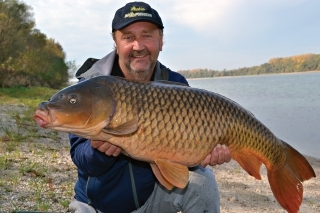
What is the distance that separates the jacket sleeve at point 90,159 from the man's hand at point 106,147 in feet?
0.26

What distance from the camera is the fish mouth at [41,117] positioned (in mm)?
1688

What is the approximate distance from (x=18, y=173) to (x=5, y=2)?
24.1 m

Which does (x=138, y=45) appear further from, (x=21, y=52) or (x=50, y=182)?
(x=21, y=52)

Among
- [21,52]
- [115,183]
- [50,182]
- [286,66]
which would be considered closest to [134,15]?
[115,183]

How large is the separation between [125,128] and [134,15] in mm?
1030

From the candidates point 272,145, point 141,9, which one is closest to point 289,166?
point 272,145

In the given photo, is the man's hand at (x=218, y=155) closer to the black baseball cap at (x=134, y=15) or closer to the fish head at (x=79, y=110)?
the fish head at (x=79, y=110)

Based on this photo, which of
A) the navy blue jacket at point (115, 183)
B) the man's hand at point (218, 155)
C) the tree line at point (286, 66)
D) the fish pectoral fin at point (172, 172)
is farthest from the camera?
the tree line at point (286, 66)

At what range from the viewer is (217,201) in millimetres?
2391

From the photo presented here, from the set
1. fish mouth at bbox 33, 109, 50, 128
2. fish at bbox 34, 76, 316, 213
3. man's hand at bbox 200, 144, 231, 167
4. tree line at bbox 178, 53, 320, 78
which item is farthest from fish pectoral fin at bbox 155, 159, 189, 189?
tree line at bbox 178, 53, 320, 78

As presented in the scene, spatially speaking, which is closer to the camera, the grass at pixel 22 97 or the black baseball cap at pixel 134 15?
the black baseball cap at pixel 134 15

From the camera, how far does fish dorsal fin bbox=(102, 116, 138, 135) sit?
172cm

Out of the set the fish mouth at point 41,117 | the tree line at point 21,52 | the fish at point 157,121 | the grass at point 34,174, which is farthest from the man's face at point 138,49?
the tree line at point 21,52

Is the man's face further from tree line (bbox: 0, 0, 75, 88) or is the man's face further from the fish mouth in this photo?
tree line (bbox: 0, 0, 75, 88)
